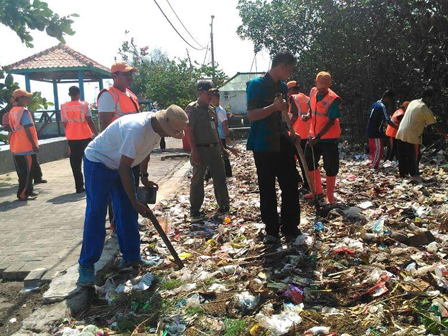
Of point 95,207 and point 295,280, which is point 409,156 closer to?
point 295,280

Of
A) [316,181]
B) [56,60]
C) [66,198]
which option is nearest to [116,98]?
[316,181]

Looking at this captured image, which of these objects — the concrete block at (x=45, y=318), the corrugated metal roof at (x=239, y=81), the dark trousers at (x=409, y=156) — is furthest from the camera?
the corrugated metal roof at (x=239, y=81)

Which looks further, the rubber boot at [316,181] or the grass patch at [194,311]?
the rubber boot at [316,181]

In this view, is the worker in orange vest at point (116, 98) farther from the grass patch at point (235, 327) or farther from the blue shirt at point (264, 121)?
the grass patch at point (235, 327)

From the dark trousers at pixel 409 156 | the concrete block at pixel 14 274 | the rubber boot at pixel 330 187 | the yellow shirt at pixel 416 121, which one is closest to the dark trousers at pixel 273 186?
the rubber boot at pixel 330 187

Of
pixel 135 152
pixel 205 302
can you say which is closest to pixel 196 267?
pixel 205 302

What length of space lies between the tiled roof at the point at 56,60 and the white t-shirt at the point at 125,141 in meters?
15.1

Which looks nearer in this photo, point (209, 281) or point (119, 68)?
point (209, 281)

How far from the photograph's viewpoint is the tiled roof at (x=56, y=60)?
58.6 feet

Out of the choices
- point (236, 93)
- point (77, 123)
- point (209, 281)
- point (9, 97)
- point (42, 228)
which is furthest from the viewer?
point (236, 93)

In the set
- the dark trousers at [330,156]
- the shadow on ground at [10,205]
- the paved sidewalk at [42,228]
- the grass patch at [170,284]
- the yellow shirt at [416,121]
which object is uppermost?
the yellow shirt at [416,121]

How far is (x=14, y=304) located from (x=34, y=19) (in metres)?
7.40

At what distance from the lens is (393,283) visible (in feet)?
11.2

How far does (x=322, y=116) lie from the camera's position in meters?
6.07
